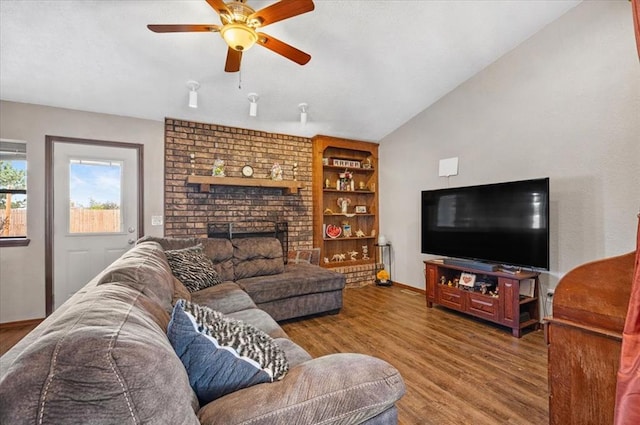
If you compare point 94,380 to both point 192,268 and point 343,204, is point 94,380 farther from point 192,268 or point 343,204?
point 343,204

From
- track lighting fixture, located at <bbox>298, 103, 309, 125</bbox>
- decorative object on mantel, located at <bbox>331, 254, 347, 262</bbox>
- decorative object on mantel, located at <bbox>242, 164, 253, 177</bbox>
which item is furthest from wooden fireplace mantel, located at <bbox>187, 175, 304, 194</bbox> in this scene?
decorative object on mantel, located at <bbox>331, 254, 347, 262</bbox>

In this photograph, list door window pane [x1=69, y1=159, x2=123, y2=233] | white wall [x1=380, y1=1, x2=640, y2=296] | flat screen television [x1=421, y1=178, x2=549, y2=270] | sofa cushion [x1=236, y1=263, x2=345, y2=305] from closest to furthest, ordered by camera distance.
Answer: white wall [x1=380, y1=1, x2=640, y2=296] → flat screen television [x1=421, y1=178, x2=549, y2=270] → sofa cushion [x1=236, y1=263, x2=345, y2=305] → door window pane [x1=69, y1=159, x2=123, y2=233]

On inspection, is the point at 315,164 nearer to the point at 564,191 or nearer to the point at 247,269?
the point at 247,269

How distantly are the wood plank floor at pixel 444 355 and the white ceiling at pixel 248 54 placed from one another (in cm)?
281

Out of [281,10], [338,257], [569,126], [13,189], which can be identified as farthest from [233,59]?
[338,257]

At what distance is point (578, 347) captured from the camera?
49.4 inches

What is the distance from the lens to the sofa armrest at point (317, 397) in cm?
80

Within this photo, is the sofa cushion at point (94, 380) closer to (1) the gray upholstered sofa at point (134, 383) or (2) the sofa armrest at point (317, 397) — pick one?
(1) the gray upholstered sofa at point (134, 383)

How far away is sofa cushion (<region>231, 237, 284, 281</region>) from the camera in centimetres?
332

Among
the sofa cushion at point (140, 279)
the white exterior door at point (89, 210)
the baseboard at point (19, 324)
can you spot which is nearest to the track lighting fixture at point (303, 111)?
the white exterior door at point (89, 210)

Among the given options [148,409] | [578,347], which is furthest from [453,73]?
[148,409]

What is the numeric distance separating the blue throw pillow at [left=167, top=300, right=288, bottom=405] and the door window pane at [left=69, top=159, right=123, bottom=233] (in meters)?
3.34

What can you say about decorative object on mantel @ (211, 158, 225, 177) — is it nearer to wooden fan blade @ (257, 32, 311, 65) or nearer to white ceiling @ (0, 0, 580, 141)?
white ceiling @ (0, 0, 580, 141)

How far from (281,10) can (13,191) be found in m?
3.55
